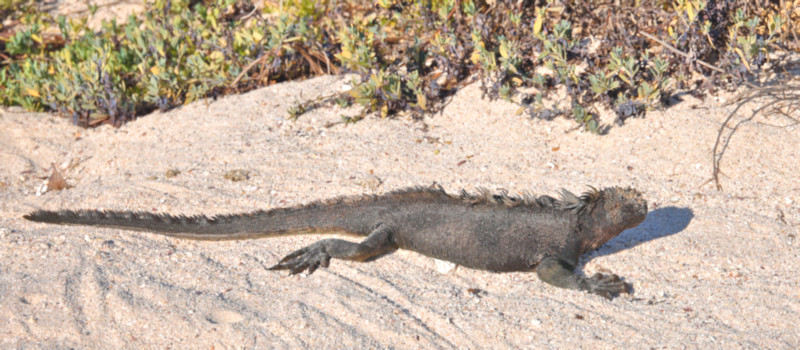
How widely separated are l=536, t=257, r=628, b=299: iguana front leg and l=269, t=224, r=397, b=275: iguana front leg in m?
0.95

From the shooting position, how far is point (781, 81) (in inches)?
203

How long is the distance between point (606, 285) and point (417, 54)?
301 centimetres

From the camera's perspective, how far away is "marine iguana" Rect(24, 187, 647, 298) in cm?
373

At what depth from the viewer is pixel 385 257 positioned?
408 centimetres

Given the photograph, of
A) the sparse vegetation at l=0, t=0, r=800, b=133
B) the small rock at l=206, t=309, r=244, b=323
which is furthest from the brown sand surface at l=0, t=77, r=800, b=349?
the sparse vegetation at l=0, t=0, r=800, b=133

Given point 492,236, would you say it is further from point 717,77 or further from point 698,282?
point 717,77

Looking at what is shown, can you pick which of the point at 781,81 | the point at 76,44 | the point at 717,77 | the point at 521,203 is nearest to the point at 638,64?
the point at 717,77

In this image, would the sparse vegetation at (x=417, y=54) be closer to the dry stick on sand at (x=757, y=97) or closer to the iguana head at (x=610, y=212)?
the dry stick on sand at (x=757, y=97)

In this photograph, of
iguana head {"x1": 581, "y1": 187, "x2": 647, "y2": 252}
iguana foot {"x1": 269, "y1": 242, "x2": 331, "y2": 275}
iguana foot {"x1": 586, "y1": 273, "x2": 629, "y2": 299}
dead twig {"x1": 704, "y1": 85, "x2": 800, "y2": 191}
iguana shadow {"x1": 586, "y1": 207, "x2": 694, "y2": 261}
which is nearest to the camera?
iguana foot {"x1": 586, "y1": 273, "x2": 629, "y2": 299}

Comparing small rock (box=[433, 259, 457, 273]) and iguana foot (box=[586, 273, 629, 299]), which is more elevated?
iguana foot (box=[586, 273, 629, 299])

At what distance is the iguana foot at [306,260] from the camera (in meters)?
3.88

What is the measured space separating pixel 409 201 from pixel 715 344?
Answer: 1.83 m

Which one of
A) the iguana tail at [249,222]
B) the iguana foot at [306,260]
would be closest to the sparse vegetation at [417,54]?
the iguana tail at [249,222]

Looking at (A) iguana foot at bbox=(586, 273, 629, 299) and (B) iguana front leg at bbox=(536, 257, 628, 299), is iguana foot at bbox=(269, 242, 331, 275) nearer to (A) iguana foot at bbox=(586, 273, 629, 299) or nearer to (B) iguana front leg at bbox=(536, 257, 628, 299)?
(B) iguana front leg at bbox=(536, 257, 628, 299)
